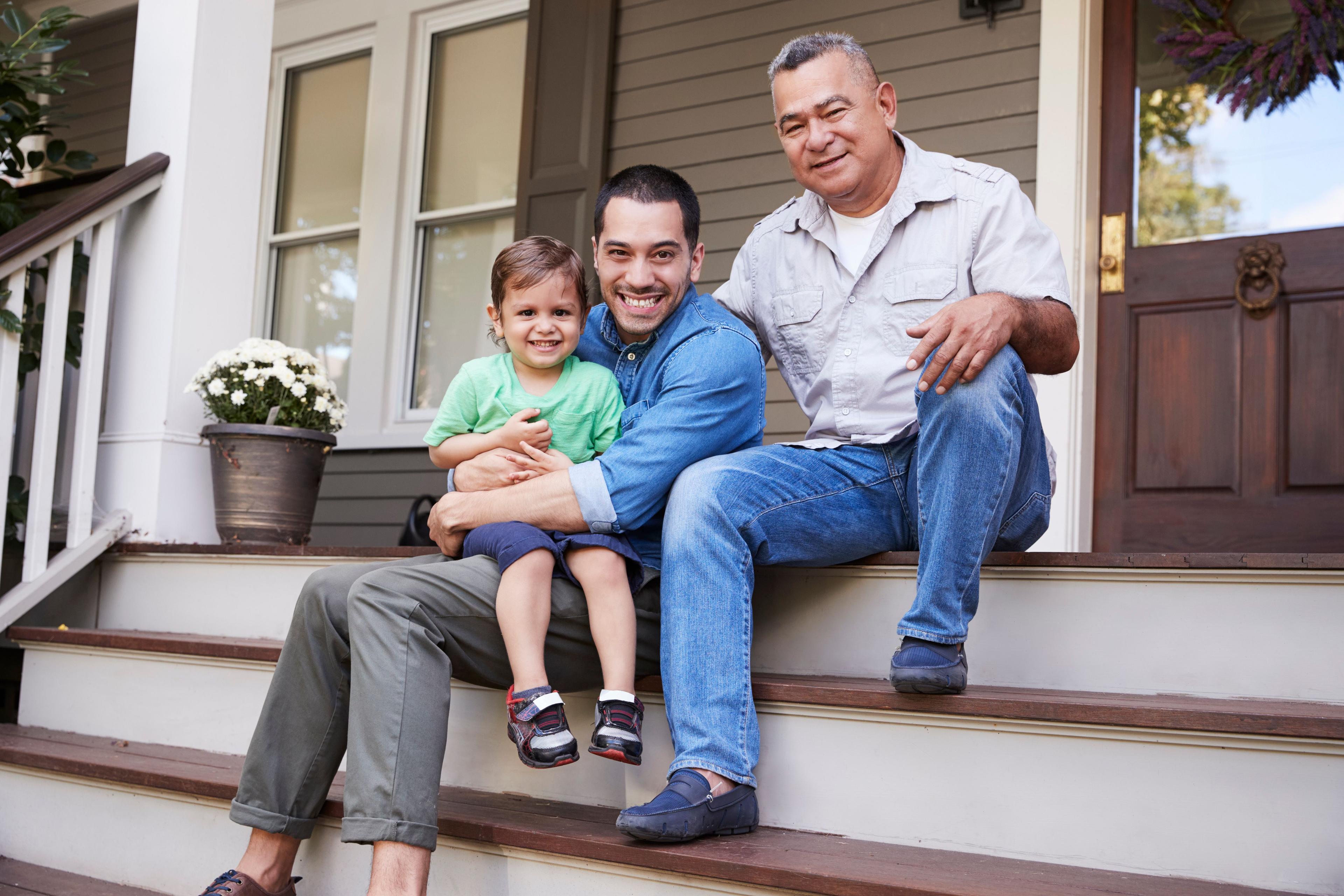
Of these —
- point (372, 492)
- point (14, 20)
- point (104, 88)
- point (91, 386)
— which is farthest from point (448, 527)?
point (104, 88)

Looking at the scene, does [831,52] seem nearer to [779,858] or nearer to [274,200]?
[779,858]

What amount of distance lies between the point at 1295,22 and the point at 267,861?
3.21 metres

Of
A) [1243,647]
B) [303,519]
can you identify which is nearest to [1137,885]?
[1243,647]

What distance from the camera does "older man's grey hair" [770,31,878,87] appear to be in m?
1.99

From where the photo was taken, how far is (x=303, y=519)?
9.86ft

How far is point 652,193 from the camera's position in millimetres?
1933

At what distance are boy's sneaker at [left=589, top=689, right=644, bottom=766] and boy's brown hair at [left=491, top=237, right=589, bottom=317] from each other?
2.42ft

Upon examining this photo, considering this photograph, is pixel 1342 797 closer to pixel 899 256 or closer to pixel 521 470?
pixel 899 256

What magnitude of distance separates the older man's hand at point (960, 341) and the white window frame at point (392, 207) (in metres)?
3.22

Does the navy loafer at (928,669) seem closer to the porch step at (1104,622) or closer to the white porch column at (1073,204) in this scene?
the porch step at (1104,622)

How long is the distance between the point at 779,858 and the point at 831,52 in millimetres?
1368

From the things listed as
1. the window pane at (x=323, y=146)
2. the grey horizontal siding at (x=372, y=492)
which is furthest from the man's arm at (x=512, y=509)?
the window pane at (x=323, y=146)

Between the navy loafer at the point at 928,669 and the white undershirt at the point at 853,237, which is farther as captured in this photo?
A: the white undershirt at the point at 853,237

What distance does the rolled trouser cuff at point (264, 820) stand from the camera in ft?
5.78
